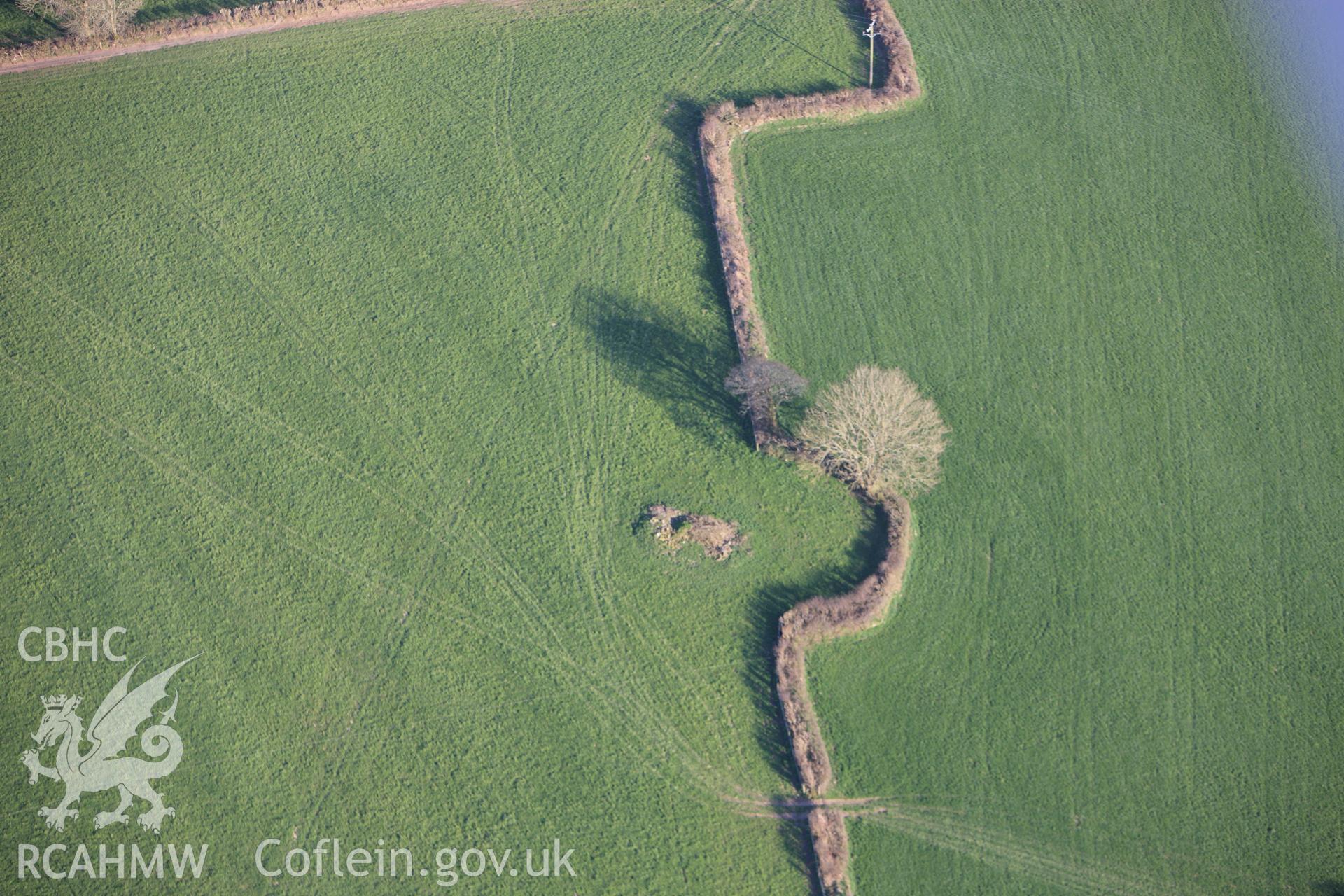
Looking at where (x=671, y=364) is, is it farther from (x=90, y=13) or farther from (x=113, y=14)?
(x=90, y=13)

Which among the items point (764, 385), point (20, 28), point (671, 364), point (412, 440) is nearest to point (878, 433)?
point (764, 385)

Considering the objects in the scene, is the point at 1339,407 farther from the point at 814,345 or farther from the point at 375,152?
the point at 375,152

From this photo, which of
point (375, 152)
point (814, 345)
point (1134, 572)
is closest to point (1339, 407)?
point (1134, 572)

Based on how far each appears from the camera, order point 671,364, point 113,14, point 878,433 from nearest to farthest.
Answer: point 878,433
point 671,364
point 113,14

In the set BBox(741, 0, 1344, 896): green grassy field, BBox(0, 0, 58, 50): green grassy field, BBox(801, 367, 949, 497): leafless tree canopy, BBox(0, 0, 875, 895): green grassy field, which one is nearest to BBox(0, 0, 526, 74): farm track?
BBox(0, 0, 875, 895): green grassy field

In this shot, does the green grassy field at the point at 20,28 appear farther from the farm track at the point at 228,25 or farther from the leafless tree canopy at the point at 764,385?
the leafless tree canopy at the point at 764,385

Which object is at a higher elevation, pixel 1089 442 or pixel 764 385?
pixel 764 385
